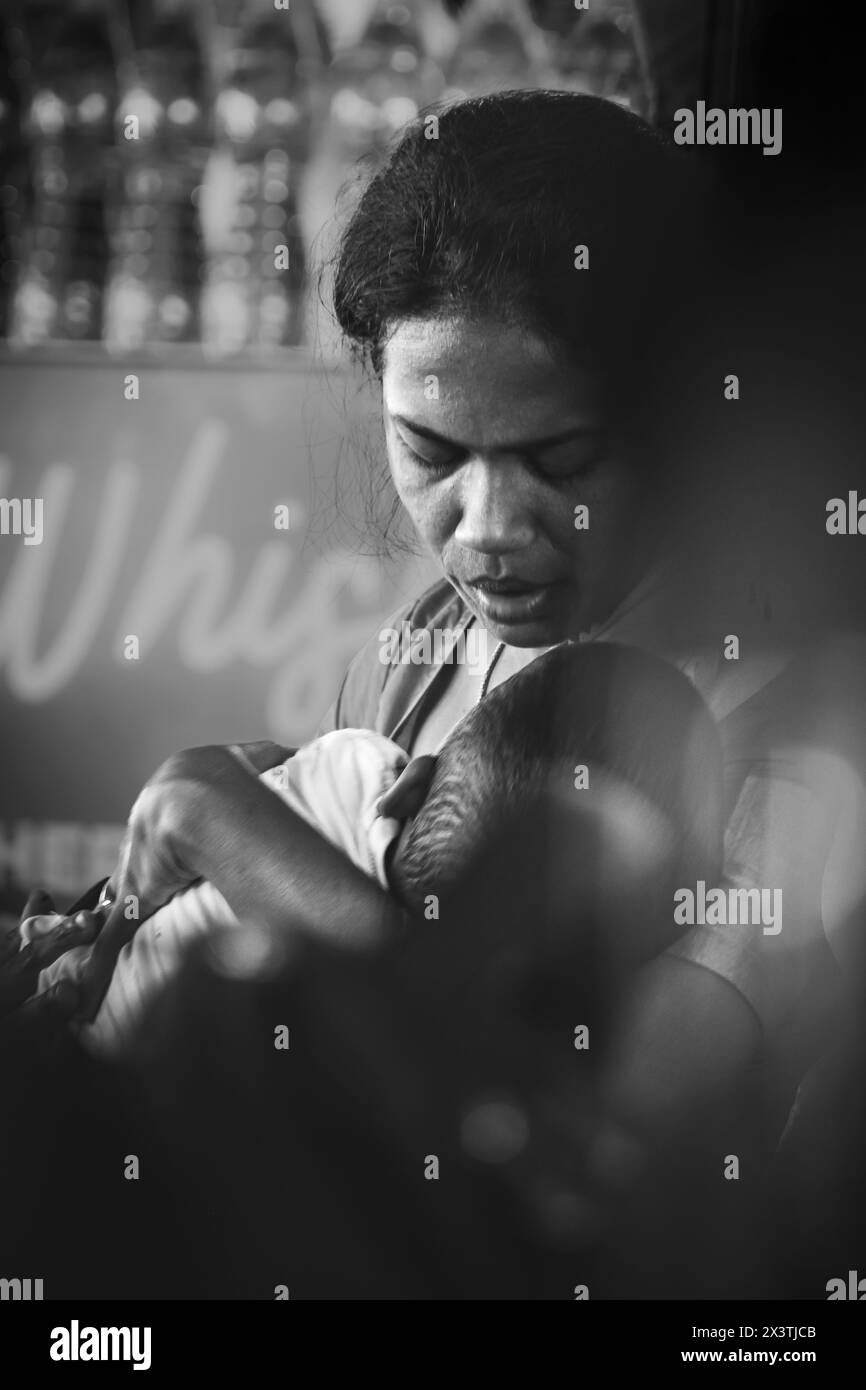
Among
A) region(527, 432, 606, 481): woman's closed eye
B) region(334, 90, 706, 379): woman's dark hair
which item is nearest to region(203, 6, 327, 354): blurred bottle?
region(334, 90, 706, 379): woman's dark hair

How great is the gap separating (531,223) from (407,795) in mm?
601

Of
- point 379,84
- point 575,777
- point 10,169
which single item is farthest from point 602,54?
point 575,777

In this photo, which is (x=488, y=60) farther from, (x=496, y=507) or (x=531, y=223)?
(x=496, y=507)

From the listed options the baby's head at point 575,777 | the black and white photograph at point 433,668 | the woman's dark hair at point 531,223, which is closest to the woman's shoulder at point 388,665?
the black and white photograph at point 433,668

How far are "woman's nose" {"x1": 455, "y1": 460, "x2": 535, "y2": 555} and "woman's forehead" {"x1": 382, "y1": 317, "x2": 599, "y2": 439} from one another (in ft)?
0.13

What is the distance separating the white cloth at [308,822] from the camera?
1.39 m

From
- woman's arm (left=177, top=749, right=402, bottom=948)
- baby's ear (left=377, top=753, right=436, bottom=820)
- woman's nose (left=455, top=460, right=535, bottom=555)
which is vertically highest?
woman's nose (left=455, top=460, right=535, bottom=555)

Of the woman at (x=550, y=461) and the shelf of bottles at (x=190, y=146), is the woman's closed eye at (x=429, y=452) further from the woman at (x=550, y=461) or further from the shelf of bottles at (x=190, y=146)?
the shelf of bottles at (x=190, y=146)

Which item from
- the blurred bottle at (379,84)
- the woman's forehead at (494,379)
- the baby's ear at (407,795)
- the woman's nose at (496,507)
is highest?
the blurred bottle at (379,84)

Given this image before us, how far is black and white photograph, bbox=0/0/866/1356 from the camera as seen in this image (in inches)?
54.0

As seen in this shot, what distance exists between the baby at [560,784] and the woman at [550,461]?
0.02 metres

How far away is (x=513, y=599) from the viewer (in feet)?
4.65

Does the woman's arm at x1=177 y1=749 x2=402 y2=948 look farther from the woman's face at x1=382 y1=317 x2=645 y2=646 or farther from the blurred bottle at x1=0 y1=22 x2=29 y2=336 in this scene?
the blurred bottle at x1=0 y1=22 x2=29 y2=336
